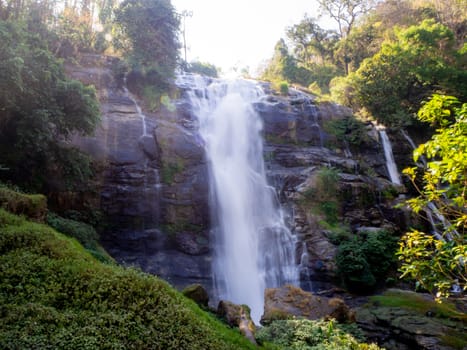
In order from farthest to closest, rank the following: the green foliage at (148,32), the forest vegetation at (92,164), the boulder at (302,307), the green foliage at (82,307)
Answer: the green foliage at (148,32)
the boulder at (302,307)
the forest vegetation at (92,164)
the green foliage at (82,307)

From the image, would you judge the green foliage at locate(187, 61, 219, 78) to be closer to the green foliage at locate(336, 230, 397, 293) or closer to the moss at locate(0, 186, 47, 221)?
the green foliage at locate(336, 230, 397, 293)

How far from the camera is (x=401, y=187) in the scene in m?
18.1

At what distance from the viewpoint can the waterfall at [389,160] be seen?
65.0 ft

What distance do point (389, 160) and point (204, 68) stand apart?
19725 mm

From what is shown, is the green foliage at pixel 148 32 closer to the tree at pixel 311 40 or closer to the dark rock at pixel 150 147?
the dark rock at pixel 150 147

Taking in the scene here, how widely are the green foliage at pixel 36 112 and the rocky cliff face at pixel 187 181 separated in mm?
2615

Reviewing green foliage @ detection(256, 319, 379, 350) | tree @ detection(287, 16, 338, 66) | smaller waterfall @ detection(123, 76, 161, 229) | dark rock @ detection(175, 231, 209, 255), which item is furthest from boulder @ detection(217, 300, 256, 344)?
A: tree @ detection(287, 16, 338, 66)

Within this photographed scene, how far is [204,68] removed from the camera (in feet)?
110

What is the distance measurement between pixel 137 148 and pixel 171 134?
6.43ft

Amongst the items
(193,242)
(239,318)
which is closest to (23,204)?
(239,318)

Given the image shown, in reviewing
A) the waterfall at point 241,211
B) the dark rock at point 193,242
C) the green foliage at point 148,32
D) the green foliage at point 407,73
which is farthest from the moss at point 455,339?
the green foliage at point 148,32

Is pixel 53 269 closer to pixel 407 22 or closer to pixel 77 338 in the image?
pixel 77 338

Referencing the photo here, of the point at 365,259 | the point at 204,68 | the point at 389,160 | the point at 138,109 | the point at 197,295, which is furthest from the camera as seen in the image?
the point at 204,68

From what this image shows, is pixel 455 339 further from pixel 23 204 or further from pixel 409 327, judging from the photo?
pixel 23 204
